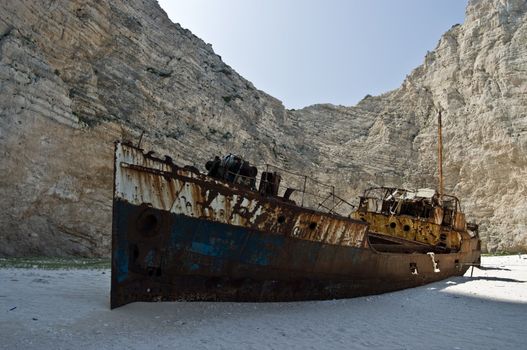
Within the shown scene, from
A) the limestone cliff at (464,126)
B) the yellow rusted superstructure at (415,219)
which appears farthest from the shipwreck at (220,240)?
the limestone cliff at (464,126)

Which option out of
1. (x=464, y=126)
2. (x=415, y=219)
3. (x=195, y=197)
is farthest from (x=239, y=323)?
(x=464, y=126)

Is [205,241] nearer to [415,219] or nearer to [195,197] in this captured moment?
[195,197]

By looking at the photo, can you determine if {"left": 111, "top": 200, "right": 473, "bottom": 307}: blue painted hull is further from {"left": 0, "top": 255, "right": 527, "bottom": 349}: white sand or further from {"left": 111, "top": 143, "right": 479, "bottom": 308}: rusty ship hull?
{"left": 0, "top": 255, "right": 527, "bottom": 349}: white sand

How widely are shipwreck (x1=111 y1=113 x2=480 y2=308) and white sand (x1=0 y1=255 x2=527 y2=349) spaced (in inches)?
11.4

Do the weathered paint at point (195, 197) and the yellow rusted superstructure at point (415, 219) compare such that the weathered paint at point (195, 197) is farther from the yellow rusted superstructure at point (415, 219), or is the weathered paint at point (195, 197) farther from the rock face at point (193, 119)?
the rock face at point (193, 119)

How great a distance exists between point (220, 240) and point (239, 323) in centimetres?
142

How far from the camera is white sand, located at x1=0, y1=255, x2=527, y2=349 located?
4445 mm

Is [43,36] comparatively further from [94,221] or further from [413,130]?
[413,130]

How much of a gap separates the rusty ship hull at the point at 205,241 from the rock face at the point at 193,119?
10703 millimetres

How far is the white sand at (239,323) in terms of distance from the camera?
4.45 m

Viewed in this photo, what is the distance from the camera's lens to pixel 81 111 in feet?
60.2

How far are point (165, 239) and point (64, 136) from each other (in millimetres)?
13277

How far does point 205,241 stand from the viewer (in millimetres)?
6293

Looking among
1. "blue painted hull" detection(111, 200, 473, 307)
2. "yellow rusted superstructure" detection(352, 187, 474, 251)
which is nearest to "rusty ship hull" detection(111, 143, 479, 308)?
"blue painted hull" detection(111, 200, 473, 307)
